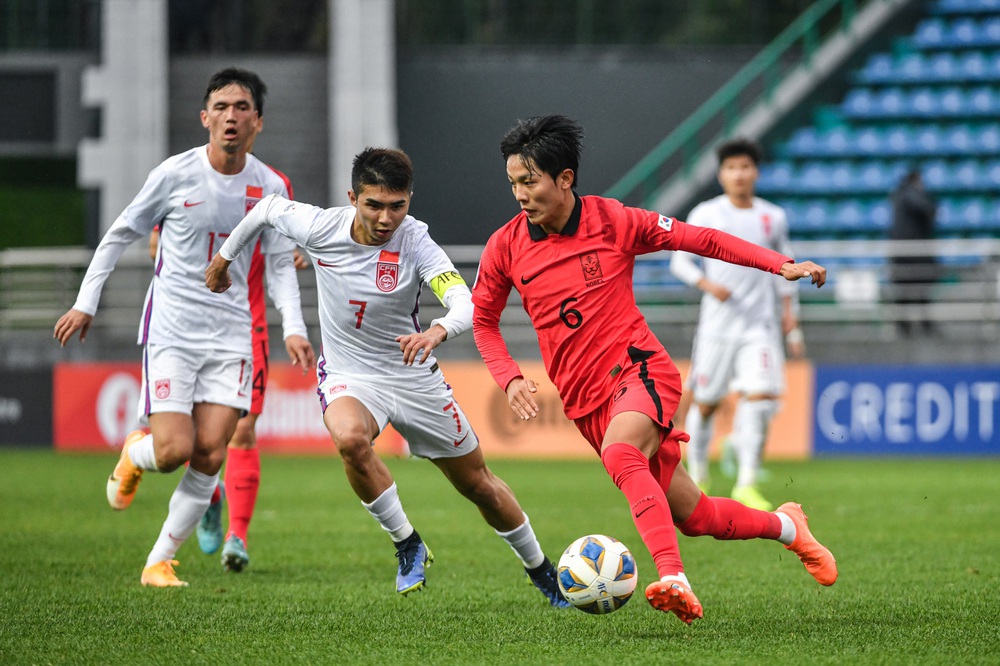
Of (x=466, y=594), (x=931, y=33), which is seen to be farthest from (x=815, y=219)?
(x=466, y=594)

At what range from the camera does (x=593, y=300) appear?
17.2 ft

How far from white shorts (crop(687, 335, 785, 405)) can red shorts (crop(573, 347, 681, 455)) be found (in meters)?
4.25

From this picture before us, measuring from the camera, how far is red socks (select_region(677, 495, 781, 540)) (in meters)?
5.32

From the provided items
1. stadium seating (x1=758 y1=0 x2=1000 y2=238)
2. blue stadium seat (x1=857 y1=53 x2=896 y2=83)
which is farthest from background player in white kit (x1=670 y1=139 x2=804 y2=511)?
blue stadium seat (x1=857 y1=53 x2=896 y2=83)

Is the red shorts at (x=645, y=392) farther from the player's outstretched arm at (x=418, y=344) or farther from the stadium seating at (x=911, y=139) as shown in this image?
the stadium seating at (x=911, y=139)

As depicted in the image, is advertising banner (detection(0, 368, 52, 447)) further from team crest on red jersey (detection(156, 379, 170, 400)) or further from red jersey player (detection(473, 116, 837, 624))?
red jersey player (detection(473, 116, 837, 624))

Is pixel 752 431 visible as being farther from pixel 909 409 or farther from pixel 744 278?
pixel 909 409

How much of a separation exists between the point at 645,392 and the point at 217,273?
2.03 m

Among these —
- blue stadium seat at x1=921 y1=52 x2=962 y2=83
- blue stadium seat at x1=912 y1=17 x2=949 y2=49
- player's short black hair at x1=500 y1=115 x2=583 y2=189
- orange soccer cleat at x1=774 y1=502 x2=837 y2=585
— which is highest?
blue stadium seat at x1=912 y1=17 x2=949 y2=49

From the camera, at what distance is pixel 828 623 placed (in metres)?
5.22

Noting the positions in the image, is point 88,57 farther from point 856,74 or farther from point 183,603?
point 183,603

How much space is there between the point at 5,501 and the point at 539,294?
6.46 metres

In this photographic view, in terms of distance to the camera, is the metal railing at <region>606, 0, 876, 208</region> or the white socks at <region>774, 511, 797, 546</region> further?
the metal railing at <region>606, 0, 876, 208</region>

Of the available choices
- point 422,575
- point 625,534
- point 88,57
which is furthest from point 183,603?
point 88,57
